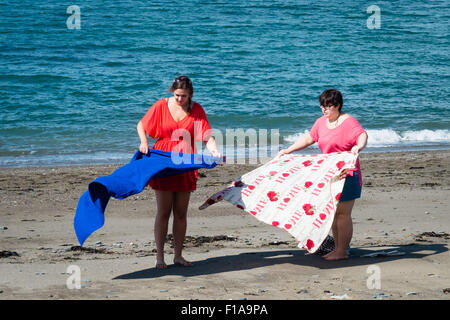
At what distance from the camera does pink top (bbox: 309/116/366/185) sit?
17.9ft

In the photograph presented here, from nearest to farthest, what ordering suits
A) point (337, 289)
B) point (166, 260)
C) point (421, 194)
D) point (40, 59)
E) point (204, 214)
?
point (337, 289)
point (166, 260)
point (204, 214)
point (421, 194)
point (40, 59)

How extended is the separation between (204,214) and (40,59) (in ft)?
55.9

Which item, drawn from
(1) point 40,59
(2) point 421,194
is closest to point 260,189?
(2) point 421,194

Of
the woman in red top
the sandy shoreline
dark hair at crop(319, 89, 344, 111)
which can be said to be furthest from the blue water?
dark hair at crop(319, 89, 344, 111)

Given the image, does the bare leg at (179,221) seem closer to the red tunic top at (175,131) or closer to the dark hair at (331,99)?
the red tunic top at (175,131)

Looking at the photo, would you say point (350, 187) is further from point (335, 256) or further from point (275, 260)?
point (275, 260)

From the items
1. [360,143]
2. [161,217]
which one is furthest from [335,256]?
[161,217]

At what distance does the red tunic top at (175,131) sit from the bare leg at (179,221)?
11cm

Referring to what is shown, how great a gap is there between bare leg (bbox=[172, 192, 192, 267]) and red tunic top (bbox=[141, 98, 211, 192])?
0.11m

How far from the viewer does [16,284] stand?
195 inches

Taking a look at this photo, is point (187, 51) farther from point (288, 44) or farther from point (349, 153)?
point (349, 153)

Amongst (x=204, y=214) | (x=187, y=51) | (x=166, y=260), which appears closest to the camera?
(x=166, y=260)

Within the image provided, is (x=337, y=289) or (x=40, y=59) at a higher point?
(x=40, y=59)

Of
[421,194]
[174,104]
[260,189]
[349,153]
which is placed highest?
[174,104]
